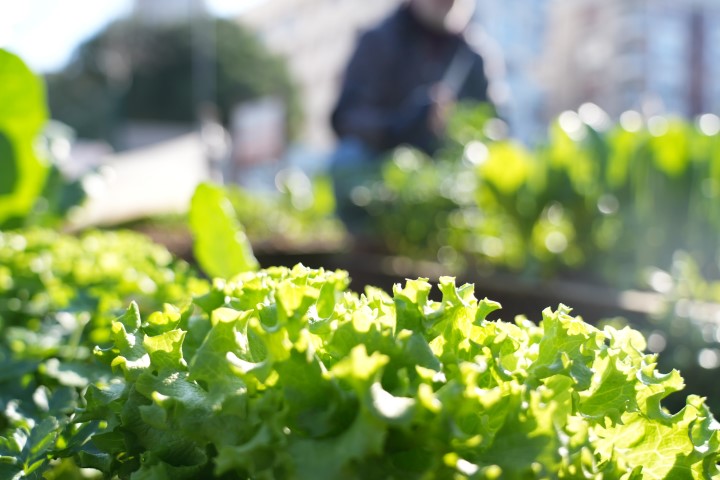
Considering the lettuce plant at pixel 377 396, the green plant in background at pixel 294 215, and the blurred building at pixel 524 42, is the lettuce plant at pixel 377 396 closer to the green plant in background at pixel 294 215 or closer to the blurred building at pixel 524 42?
the green plant in background at pixel 294 215

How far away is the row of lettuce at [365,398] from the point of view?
1.97 feet

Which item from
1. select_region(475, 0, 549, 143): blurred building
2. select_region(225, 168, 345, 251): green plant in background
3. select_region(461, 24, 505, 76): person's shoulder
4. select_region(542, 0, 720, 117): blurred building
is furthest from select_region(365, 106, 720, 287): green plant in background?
→ select_region(542, 0, 720, 117): blurred building

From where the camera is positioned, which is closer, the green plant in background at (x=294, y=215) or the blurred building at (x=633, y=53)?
the green plant in background at (x=294, y=215)

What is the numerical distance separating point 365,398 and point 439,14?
16.9 ft

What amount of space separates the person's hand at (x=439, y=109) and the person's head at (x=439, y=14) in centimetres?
58

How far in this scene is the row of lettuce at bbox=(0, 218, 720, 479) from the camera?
600 mm

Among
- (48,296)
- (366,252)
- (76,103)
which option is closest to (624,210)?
(366,252)

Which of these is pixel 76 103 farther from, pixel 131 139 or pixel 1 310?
pixel 1 310

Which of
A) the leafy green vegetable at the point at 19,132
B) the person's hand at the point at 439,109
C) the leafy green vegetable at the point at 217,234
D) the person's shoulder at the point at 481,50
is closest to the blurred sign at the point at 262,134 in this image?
the person's shoulder at the point at 481,50

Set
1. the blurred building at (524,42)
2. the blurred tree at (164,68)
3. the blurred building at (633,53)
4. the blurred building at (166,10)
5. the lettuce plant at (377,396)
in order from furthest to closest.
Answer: the blurred building at (633,53)
the blurred building at (524,42)
the blurred tree at (164,68)
the blurred building at (166,10)
the lettuce plant at (377,396)

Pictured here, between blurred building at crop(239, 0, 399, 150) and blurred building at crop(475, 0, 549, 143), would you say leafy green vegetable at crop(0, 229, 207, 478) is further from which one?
blurred building at crop(239, 0, 399, 150)

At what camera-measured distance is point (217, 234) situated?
1.50 meters

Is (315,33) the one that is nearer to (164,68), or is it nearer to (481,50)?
(164,68)

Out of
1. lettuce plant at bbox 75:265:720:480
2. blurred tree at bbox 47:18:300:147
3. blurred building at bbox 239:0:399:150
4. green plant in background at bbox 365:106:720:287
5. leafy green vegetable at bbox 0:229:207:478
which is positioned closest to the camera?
lettuce plant at bbox 75:265:720:480
